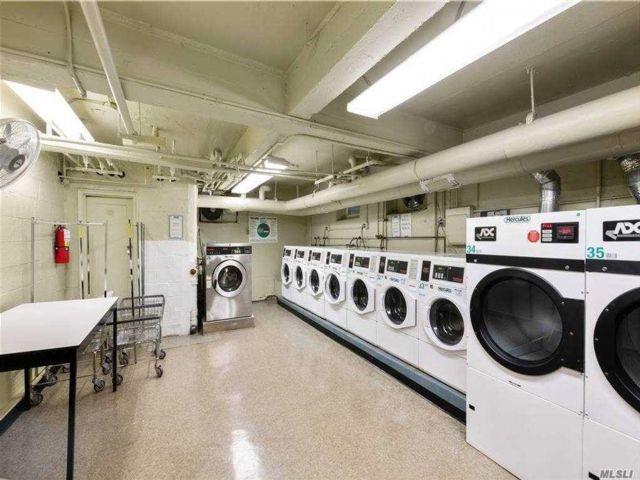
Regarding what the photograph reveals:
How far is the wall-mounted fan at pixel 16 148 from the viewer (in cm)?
166

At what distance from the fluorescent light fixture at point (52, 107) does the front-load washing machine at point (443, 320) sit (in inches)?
121

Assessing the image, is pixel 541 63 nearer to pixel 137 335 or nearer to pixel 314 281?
pixel 314 281

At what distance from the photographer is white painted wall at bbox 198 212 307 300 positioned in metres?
→ 6.29

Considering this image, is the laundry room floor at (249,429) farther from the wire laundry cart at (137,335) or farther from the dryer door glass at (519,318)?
the dryer door glass at (519,318)

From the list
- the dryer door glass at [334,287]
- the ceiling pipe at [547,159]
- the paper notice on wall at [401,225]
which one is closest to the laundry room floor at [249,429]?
the dryer door glass at [334,287]

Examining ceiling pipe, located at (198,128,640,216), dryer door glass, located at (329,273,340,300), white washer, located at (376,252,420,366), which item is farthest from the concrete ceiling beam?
dryer door glass, located at (329,273,340,300)

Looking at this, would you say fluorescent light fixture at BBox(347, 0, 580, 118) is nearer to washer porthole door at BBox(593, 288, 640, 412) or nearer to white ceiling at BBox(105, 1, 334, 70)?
white ceiling at BBox(105, 1, 334, 70)

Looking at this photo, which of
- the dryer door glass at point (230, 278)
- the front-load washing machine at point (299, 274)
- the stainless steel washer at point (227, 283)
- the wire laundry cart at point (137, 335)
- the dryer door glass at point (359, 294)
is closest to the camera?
the wire laundry cart at point (137, 335)

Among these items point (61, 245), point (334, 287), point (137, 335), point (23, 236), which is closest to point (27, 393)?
point (137, 335)

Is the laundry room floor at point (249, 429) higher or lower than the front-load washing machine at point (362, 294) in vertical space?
lower

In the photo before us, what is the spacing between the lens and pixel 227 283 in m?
4.77

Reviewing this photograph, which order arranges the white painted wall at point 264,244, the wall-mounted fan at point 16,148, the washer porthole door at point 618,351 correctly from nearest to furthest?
the washer porthole door at point 618,351
the wall-mounted fan at point 16,148
the white painted wall at point 264,244

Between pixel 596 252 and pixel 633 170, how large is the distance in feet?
3.07

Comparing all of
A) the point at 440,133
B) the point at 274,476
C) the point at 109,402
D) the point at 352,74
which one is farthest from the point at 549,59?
the point at 109,402
